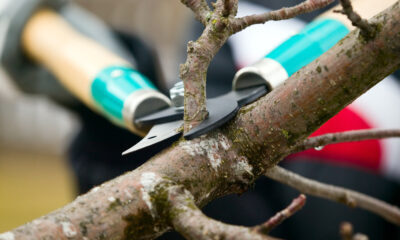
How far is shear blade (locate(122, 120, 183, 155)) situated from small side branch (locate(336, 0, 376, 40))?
0.15 m

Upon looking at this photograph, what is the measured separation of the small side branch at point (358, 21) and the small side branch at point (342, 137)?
12 cm

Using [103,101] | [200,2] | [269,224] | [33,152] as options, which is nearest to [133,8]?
[33,152]

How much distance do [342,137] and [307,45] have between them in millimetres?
107

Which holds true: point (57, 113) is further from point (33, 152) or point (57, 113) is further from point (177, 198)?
point (177, 198)

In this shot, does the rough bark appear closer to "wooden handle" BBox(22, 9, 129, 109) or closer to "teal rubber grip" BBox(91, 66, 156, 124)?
"teal rubber grip" BBox(91, 66, 156, 124)

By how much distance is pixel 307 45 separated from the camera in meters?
0.45

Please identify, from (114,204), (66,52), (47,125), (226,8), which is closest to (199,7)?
(226,8)

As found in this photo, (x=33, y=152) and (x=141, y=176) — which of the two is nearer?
(x=141, y=176)

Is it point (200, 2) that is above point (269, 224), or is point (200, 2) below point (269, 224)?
above

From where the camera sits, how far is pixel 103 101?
53cm

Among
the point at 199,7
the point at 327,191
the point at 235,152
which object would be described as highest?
the point at 199,7

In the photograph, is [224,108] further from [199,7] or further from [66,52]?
[66,52]

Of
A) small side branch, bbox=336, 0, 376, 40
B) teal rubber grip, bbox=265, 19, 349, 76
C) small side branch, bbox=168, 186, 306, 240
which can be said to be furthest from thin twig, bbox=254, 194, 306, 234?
teal rubber grip, bbox=265, 19, 349, 76

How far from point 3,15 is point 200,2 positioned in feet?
1.98
